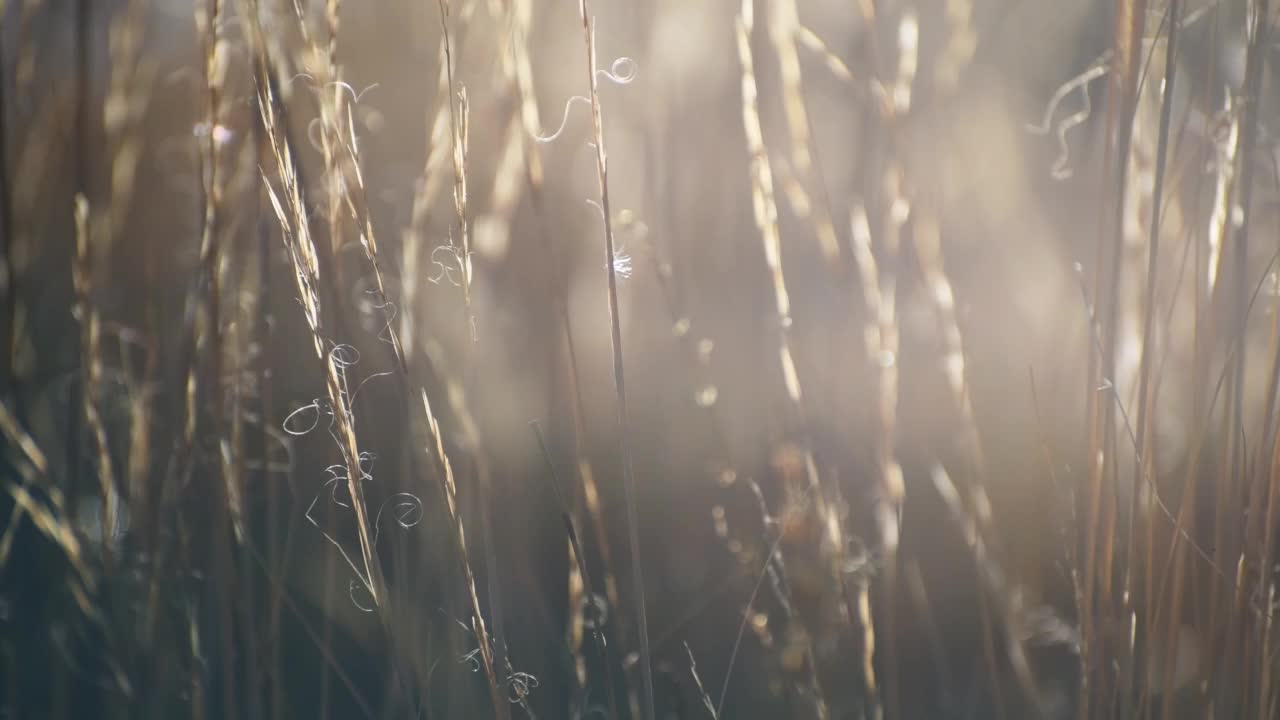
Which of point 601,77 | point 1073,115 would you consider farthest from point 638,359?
point 1073,115

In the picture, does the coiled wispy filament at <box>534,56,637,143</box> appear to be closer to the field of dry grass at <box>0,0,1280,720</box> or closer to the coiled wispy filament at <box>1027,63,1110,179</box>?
the field of dry grass at <box>0,0,1280,720</box>

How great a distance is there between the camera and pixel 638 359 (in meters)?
1.44

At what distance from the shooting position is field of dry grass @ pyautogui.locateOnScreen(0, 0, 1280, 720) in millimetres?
498

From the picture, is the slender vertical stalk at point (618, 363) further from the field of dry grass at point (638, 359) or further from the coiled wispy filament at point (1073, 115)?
the coiled wispy filament at point (1073, 115)

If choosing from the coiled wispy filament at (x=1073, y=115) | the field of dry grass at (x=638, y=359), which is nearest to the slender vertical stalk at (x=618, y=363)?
the field of dry grass at (x=638, y=359)

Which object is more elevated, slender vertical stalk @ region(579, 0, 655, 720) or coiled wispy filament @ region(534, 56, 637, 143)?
A: coiled wispy filament @ region(534, 56, 637, 143)

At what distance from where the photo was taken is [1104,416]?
520mm

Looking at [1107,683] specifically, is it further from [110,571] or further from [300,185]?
[110,571]

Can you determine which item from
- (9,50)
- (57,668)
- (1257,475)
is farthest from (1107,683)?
(9,50)

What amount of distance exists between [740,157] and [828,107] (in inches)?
10.7

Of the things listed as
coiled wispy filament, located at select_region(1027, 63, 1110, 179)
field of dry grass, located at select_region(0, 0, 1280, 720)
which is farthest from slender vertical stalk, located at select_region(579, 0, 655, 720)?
coiled wispy filament, located at select_region(1027, 63, 1110, 179)

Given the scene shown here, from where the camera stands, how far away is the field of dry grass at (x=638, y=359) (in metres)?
0.50

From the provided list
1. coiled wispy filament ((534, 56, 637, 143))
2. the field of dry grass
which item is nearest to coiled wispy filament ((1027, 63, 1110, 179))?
the field of dry grass

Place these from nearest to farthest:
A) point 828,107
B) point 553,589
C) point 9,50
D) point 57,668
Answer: point 57,668
point 9,50
point 553,589
point 828,107
